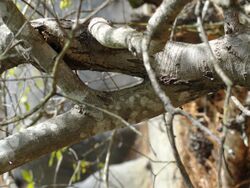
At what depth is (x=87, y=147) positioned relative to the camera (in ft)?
8.83

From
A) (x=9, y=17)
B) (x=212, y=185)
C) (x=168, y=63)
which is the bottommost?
(x=212, y=185)

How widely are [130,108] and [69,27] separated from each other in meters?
0.21

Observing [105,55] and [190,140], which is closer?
[105,55]

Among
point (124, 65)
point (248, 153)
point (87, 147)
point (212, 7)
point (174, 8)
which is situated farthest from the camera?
point (87, 147)

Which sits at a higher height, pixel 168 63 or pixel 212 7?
pixel 168 63

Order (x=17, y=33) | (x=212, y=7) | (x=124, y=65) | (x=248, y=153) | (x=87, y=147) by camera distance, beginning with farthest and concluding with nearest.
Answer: (x=87, y=147) < (x=212, y=7) < (x=248, y=153) < (x=124, y=65) < (x=17, y=33)

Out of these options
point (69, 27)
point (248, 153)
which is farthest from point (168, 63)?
point (248, 153)

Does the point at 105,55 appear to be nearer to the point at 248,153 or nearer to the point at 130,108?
the point at 130,108

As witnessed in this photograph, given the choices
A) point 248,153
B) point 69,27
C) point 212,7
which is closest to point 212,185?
A: point 248,153

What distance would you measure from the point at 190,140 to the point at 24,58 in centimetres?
117

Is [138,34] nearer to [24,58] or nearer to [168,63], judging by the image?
[168,63]

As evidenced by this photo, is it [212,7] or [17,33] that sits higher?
[17,33]

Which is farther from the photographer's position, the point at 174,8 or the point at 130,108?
the point at 130,108

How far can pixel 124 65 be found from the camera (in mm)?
1042
